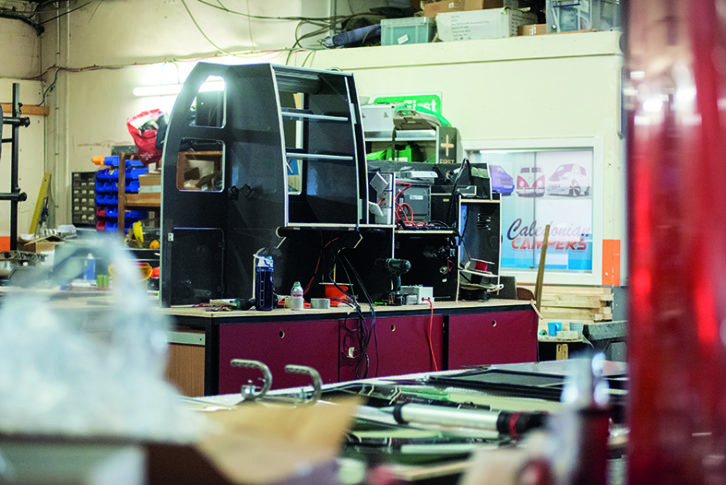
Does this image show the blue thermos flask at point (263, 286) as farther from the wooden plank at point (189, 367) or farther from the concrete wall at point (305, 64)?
the concrete wall at point (305, 64)

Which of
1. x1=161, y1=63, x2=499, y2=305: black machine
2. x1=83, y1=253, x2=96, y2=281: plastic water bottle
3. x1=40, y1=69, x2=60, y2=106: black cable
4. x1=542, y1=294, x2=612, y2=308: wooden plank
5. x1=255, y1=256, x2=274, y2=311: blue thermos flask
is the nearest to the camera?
x1=83, y1=253, x2=96, y2=281: plastic water bottle

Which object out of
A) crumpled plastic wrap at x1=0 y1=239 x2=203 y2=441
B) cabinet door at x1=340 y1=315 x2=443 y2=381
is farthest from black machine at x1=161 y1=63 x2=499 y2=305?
crumpled plastic wrap at x1=0 y1=239 x2=203 y2=441

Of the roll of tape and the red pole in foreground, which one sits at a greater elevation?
the red pole in foreground

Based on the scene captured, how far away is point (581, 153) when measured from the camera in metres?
8.14

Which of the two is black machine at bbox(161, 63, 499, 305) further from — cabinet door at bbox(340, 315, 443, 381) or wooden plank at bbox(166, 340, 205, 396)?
wooden plank at bbox(166, 340, 205, 396)

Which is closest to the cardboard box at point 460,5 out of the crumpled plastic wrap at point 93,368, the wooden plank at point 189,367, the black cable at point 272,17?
the black cable at point 272,17

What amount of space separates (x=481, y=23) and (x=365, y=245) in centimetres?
392

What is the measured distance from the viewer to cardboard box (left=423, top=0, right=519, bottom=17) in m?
8.68

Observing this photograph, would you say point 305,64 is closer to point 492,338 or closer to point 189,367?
point 492,338

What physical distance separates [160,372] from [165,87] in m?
10.5

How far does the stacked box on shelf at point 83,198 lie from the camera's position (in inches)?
417

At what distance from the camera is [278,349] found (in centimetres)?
455

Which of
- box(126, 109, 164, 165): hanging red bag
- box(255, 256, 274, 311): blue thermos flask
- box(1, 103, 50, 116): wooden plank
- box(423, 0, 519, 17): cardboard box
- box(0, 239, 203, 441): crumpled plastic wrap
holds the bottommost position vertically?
box(255, 256, 274, 311): blue thermos flask

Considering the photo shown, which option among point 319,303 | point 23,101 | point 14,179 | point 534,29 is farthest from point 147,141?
point 23,101
